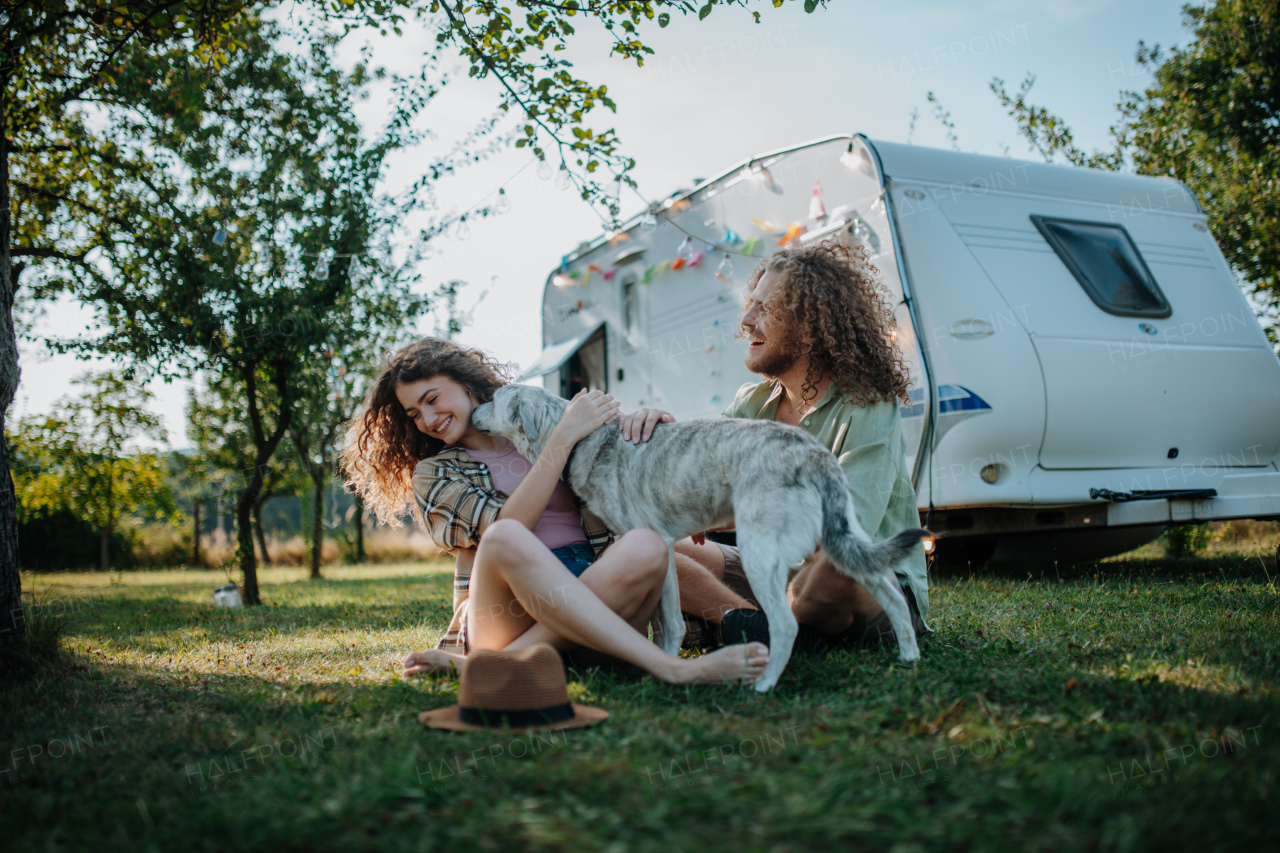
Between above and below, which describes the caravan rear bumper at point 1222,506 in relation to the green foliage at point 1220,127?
below

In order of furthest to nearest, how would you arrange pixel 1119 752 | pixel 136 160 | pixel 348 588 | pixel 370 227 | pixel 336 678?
pixel 348 588 < pixel 370 227 < pixel 136 160 < pixel 336 678 < pixel 1119 752

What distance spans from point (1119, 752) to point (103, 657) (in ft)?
15.9

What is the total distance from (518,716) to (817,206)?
4862 mm

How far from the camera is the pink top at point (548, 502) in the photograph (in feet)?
11.3

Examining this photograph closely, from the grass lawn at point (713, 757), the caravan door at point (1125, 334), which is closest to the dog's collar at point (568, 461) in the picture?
the grass lawn at point (713, 757)

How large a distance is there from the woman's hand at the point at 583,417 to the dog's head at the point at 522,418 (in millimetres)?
135

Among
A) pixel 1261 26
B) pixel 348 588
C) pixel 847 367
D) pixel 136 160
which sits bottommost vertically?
pixel 348 588

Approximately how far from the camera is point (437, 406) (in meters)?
3.57

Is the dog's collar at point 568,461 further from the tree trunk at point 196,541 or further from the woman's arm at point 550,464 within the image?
the tree trunk at point 196,541

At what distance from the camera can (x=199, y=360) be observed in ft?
24.3

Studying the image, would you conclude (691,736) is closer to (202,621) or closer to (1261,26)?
(202,621)

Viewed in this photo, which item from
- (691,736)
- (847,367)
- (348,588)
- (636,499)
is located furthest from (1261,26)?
(348,588)

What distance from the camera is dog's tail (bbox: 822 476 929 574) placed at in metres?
2.80

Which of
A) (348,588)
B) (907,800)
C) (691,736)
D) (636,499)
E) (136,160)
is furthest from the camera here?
(348,588)
